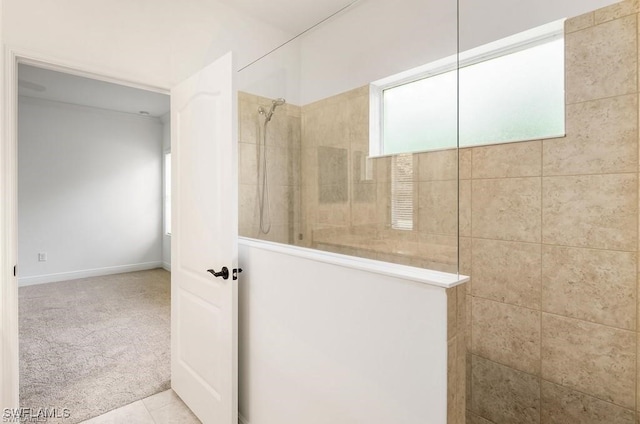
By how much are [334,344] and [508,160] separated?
4.41 ft

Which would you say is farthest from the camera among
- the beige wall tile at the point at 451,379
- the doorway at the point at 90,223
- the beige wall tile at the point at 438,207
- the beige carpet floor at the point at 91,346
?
the doorway at the point at 90,223

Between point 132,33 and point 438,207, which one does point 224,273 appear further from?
point 132,33

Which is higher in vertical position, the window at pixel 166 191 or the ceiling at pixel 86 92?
the ceiling at pixel 86 92

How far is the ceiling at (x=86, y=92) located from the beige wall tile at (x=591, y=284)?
476 centimetres

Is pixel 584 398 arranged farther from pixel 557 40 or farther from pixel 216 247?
pixel 216 247

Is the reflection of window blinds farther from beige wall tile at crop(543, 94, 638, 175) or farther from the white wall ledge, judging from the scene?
beige wall tile at crop(543, 94, 638, 175)

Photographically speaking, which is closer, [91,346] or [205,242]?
[205,242]

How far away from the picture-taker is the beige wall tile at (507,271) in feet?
5.78

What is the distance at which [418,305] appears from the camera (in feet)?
3.59

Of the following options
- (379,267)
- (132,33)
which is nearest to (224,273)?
(379,267)

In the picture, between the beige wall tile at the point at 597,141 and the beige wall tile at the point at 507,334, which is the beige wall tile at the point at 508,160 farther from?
the beige wall tile at the point at 507,334

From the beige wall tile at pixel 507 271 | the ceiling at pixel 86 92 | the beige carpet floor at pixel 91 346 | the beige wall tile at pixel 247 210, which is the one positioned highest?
the ceiling at pixel 86 92

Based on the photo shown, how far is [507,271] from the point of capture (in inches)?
72.9

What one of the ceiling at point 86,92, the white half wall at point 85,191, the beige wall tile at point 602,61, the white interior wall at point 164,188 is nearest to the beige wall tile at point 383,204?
the beige wall tile at point 602,61
